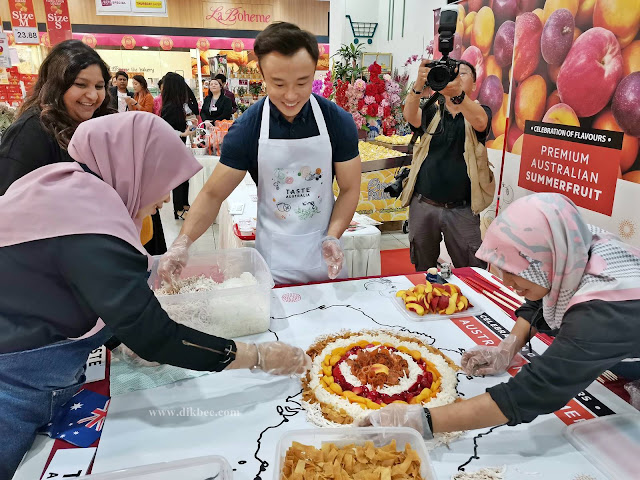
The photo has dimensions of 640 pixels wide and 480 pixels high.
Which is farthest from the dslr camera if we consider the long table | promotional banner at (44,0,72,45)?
promotional banner at (44,0,72,45)

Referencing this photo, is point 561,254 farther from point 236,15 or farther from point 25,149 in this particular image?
point 236,15

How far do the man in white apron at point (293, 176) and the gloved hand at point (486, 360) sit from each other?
0.63m

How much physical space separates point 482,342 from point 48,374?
3.84ft

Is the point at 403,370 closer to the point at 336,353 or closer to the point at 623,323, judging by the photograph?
the point at 336,353

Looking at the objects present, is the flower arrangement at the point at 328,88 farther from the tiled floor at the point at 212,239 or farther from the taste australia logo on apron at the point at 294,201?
the taste australia logo on apron at the point at 294,201

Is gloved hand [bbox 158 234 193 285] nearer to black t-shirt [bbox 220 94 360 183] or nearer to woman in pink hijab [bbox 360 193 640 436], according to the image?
black t-shirt [bbox 220 94 360 183]

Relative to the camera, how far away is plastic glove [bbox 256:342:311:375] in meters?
1.18

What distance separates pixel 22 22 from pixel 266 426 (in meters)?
6.52

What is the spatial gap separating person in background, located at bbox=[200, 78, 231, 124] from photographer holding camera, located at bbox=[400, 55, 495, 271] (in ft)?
13.7

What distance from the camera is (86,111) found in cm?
202

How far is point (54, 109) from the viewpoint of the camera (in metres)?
1.88

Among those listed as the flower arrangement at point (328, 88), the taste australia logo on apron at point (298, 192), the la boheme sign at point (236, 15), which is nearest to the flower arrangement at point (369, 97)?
the flower arrangement at point (328, 88)

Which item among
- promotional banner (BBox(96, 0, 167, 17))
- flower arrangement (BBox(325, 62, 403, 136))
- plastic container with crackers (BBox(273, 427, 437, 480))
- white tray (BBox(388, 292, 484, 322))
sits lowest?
white tray (BBox(388, 292, 484, 322))

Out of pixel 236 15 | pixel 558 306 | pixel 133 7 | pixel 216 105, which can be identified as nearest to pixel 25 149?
pixel 558 306
